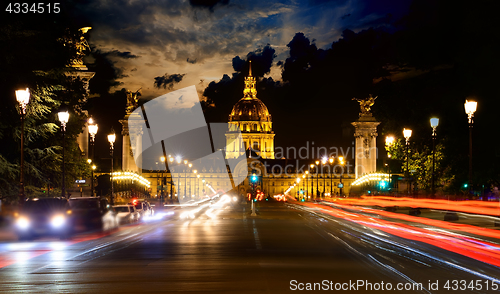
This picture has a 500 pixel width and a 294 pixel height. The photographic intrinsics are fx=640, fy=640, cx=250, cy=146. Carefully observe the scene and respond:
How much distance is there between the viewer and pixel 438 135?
4131cm

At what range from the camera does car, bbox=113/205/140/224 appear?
3309 cm

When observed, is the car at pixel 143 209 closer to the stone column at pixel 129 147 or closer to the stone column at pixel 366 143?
the stone column at pixel 366 143


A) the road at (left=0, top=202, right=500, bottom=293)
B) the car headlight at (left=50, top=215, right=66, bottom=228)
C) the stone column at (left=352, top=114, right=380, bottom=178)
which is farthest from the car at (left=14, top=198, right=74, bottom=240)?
the stone column at (left=352, top=114, right=380, bottom=178)

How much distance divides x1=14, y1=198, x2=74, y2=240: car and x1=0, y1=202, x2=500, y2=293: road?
95cm

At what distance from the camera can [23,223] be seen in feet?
76.4

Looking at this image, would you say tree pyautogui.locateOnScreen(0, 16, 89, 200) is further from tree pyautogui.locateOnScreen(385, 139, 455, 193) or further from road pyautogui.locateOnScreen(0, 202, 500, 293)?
tree pyautogui.locateOnScreen(385, 139, 455, 193)

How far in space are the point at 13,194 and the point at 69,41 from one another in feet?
34.6

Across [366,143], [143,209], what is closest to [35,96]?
[143,209]

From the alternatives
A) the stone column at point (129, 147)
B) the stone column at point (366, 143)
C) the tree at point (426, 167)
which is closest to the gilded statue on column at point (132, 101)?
the stone column at point (129, 147)

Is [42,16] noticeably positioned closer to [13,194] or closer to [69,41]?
[69,41]

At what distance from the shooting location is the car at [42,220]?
23547 millimetres

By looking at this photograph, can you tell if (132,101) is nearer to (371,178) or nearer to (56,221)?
(371,178)

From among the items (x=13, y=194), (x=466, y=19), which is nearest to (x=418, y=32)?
(x=466, y=19)

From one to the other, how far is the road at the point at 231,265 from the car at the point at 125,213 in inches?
401
